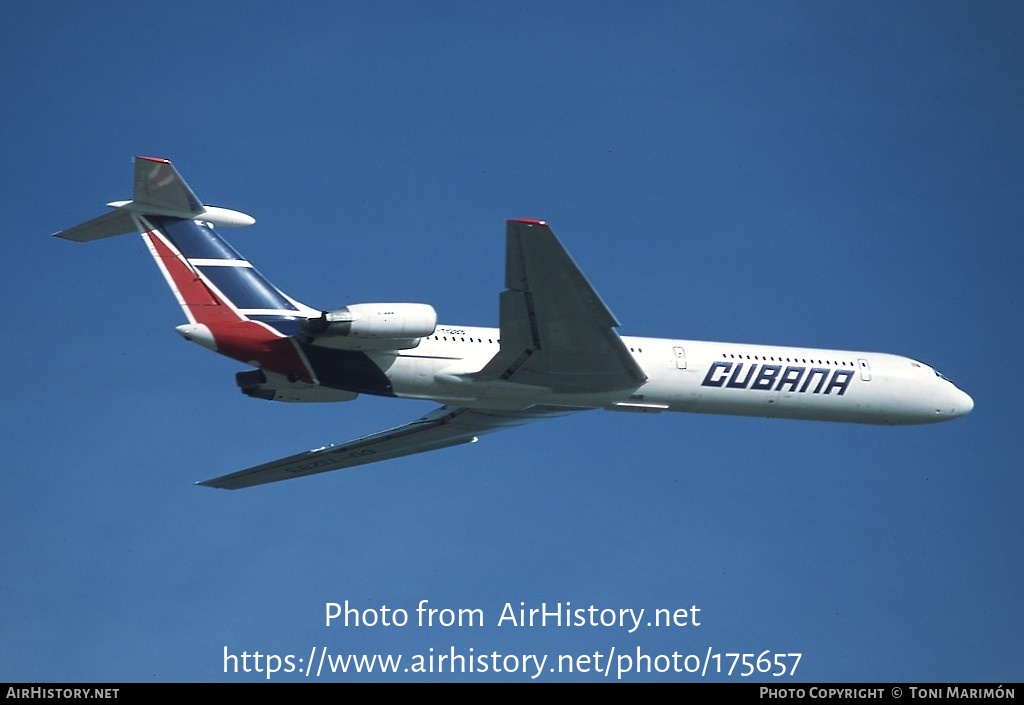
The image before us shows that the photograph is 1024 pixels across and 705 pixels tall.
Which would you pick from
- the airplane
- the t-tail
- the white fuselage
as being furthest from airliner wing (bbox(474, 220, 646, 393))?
the t-tail

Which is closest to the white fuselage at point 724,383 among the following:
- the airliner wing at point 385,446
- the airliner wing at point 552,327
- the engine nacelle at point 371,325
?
the airliner wing at point 552,327

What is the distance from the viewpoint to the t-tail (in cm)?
2759

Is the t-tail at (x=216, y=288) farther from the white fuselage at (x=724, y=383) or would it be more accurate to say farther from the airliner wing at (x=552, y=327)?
the airliner wing at (x=552, y=327)

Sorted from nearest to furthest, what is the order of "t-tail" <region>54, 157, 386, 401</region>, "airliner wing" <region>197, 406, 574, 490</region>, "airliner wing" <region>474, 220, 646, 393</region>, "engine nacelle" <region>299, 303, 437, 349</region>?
1. "airliner wing" <region>474, 220, 646, 393</region>
2. "engine nacelle" <region>299, 303, 437, 349</region>
3. "t-tail" <region>54, 157, 386, 401</region>
4. "airliner wing" <region>197, 406, 574, 490</region>

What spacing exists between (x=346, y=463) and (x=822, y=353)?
1245 cm

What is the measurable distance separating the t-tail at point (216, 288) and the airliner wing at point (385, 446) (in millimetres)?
4681

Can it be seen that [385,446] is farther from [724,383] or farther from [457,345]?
[724,383]

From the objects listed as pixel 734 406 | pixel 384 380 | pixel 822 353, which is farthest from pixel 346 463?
pixel 822 353

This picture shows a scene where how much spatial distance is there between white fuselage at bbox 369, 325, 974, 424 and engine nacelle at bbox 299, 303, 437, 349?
2.78ft

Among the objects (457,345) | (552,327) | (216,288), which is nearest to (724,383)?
(552,327)

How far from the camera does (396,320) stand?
27.3 m

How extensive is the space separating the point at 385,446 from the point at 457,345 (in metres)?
6.17

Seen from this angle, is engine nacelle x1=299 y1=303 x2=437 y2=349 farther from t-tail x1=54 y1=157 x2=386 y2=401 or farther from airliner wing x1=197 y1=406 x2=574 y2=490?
airliner wing x1=197 y1=406 x2=574 y2=490

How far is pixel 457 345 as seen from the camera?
28.9m
